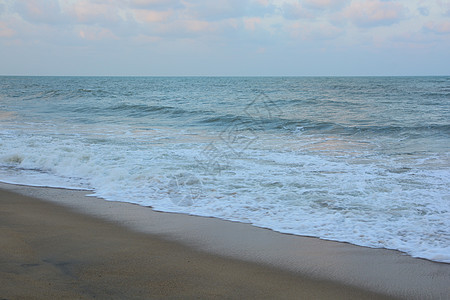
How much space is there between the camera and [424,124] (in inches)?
561

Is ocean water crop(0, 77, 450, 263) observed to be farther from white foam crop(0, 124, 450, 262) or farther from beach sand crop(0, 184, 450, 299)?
beach sand crop(0, 184, 450, 299)

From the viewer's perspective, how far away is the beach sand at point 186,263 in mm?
2797

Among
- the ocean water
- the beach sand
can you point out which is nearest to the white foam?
the ocean water

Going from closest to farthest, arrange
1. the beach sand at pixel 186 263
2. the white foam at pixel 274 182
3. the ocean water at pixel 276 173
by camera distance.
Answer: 1. the beach sand at pixel 186 263
2. the white foam at pixel 274 182
3. the ocean water at pixel 276 173

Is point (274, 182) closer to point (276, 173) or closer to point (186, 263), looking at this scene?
point (276, 173)

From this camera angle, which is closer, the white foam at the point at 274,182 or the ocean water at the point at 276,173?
the white foam at the point at 274,182

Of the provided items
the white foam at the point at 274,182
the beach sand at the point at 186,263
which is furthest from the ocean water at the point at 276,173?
the beach sand at the point at 186,263

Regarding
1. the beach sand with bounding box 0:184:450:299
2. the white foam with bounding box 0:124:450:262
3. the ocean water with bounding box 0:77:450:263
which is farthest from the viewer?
the ocean water with bounding box 0:77:450:263

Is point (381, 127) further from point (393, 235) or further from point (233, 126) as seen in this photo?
point (393, 235)

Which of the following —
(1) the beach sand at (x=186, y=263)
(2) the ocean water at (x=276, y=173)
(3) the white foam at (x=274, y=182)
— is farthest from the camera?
(2) the ocean water at (x=276, y=173)

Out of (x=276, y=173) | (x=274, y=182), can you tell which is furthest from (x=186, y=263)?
(x=276, y=173)

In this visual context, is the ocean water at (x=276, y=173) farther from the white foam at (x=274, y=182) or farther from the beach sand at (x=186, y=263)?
the beach sand at (x=186, y=263)

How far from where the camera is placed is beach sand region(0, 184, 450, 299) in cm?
Result: 280

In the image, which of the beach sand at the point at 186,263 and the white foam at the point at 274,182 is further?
the white foam at the point at 274,182
